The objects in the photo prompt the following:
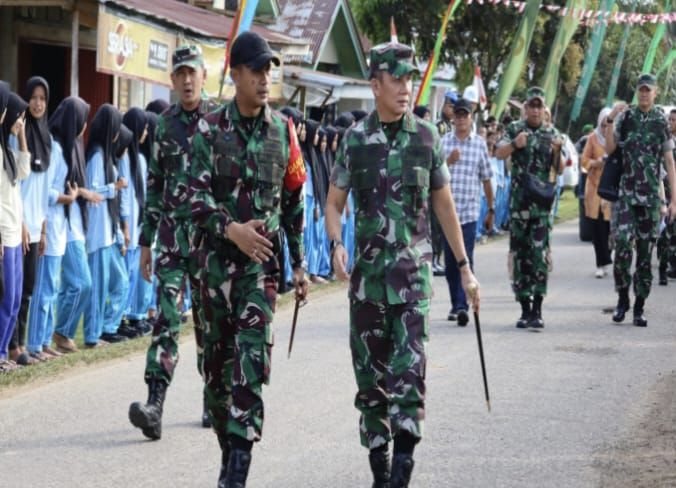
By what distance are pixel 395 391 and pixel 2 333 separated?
441 cm

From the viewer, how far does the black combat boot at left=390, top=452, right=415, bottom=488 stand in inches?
235

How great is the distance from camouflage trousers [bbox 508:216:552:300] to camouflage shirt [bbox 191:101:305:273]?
20.4 feet

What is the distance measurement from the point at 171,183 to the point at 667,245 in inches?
416

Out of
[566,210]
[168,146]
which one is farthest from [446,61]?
[168,146]

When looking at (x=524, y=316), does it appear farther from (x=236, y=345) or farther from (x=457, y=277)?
(x=236, y=345)

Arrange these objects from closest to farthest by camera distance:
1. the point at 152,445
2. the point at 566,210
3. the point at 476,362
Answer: the point at 152,445
the point at 476,362
the point at 566,210

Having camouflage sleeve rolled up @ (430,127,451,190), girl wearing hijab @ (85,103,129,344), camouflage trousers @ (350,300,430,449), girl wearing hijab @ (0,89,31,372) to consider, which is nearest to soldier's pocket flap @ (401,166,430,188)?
camouflage sleeve rolled up @ (430,127,451,190)

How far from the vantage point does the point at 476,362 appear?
10.4m

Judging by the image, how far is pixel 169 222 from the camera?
25.2ft

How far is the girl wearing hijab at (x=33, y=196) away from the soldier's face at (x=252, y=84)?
155 inches

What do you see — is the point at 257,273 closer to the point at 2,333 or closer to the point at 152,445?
the point at 152,445

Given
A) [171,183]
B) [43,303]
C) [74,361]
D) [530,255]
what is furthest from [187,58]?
[530,255]

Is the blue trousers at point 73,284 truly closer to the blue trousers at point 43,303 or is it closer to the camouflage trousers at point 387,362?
the blue trousers at point 43,303

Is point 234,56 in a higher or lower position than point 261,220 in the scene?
higher
